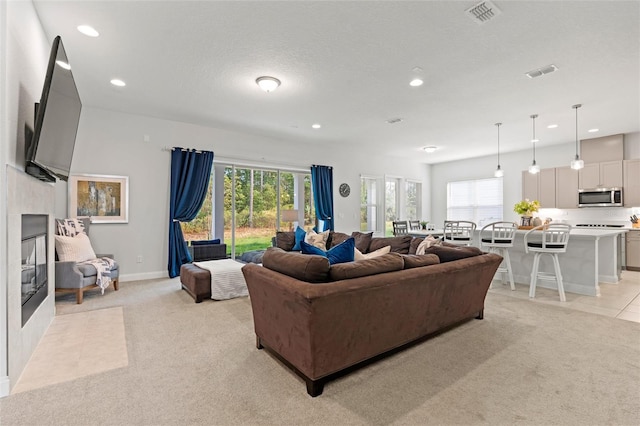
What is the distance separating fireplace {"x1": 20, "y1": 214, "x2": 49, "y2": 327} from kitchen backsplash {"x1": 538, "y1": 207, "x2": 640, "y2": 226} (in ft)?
31.0

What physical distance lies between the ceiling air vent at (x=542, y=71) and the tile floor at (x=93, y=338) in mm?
2849

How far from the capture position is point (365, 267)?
2256 mm

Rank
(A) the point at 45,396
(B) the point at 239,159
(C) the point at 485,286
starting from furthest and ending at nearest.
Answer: (B) the point at 239,159, (C) the point at 485,286, (A) the point at 45,396

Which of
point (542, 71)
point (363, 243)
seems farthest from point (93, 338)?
point (542, 71)

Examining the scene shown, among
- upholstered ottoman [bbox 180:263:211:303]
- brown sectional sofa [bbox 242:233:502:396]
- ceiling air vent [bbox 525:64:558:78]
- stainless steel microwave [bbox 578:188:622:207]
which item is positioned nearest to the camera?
brown sectional sofa [bbox 242:233:502:396]

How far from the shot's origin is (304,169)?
7.36 m

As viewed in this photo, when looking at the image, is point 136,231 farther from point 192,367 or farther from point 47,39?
point 192,367

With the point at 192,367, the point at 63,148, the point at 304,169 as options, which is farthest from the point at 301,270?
the point at 304,169

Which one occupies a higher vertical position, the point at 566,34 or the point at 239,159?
the point at 566,34

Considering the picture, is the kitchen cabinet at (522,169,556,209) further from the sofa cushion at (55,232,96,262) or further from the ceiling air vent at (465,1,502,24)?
the sofa cushion at (55,232,96,262)

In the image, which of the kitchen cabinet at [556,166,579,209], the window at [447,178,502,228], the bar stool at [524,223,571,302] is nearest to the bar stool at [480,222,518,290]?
the bar stool at [524,223,571,302]

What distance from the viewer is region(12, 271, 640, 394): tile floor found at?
2.29m

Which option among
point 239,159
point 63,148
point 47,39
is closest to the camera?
point 63,148

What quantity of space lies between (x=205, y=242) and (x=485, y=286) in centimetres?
466
